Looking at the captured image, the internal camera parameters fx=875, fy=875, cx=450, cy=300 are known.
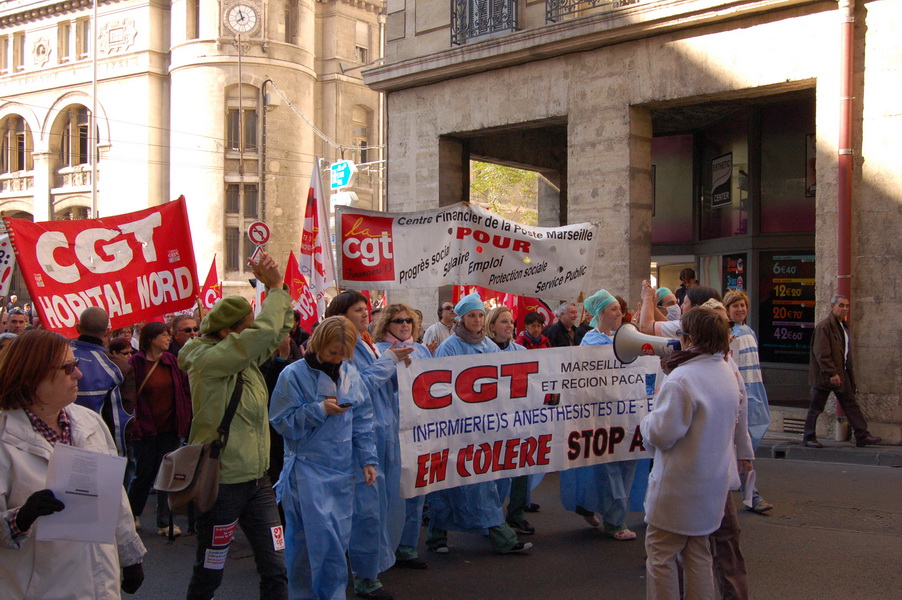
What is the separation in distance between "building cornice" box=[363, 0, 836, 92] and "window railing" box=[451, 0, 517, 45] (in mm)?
338

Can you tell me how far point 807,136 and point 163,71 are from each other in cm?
3144

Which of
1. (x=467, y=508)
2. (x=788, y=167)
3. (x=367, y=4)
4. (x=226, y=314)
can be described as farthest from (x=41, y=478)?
(x=367, y=4)

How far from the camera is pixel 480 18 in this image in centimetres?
1466

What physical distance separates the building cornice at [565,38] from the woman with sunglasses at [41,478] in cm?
1095

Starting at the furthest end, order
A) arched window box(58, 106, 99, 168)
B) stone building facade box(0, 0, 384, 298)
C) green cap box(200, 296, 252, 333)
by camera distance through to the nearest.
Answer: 1. arched window box(58, 106, 99, 168)
2. stone building facade box(0, 0, 384, 298)
3. green cap box(200, 296, 252, 333)

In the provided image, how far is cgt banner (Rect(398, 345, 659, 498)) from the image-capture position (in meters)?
6.00

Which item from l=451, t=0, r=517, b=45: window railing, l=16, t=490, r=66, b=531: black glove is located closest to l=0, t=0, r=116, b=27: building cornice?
l=451, t=0, r=517, b=45: window railing

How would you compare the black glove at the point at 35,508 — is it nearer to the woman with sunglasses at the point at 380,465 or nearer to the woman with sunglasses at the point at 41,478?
the woman with sunglasses at the point at 41,478

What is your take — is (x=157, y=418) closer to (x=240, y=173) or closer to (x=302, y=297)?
(x=302, y=297)

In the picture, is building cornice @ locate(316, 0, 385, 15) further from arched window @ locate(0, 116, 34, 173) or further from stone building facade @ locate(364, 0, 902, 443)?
stone building facade @ locate(364, 0, 902, 443)

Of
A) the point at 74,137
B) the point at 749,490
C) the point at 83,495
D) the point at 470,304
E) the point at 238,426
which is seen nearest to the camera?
the point at 83,495

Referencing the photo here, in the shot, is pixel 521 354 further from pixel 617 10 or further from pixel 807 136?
pixel 807 136

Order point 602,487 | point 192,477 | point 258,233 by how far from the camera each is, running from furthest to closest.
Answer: point 258,233, point 602,487, point 192,477

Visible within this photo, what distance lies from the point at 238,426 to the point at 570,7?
36.0 ft
